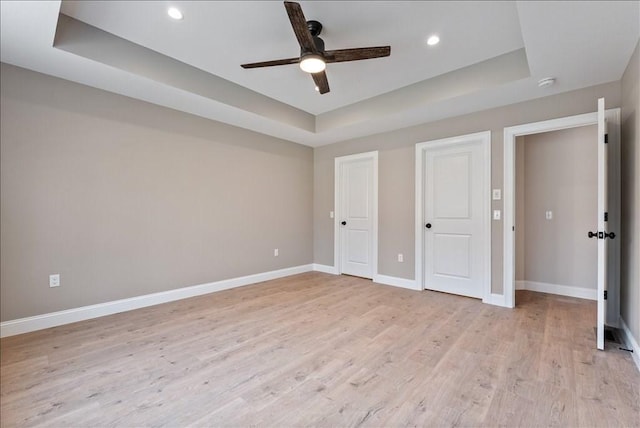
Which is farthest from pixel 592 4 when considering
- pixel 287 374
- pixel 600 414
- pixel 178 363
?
pixel 178 363

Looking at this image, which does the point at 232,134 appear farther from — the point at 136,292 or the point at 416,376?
the point at 416,376

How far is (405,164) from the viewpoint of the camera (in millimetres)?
4426

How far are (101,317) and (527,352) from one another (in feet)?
13.4

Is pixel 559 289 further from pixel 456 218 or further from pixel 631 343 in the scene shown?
pixel 631 343

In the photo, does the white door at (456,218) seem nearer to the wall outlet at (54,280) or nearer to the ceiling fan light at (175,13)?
the ceiling fan light at (175,13)

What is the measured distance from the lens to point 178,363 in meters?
2.19

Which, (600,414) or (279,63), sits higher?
(279,63)

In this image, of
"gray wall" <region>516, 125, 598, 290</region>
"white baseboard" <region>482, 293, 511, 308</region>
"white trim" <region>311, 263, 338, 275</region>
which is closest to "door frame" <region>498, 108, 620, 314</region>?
"white baseboard" <region>482, 293, 511, 308</region>

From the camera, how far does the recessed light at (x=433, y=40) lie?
2.63 m

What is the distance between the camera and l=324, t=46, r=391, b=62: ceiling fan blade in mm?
2275

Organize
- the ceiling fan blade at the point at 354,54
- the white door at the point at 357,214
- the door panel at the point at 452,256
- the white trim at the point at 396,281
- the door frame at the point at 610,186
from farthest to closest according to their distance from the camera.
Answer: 1. the white door at the point at 357,214
2. the white trim at the point at 396,281
3. the door panel at the point at 452,256
4. the door frame at the point at 610,186
5. the ceiling fan blade at the point at 354,54

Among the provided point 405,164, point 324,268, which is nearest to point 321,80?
point 405,164

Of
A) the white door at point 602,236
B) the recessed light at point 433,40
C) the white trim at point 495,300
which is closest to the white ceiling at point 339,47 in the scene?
the recessed light at point 433,40

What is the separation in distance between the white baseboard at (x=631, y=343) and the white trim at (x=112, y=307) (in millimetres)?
4203
